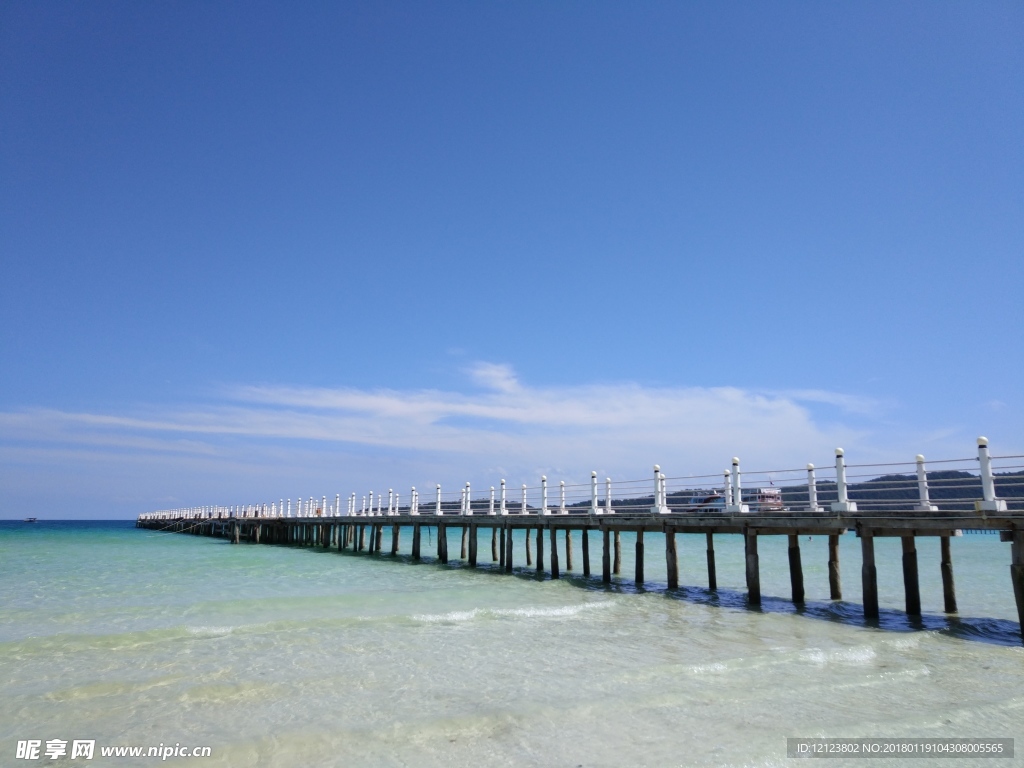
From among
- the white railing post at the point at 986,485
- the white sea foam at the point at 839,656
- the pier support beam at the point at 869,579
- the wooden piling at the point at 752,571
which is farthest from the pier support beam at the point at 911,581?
the white sea foam at the point at 839,656

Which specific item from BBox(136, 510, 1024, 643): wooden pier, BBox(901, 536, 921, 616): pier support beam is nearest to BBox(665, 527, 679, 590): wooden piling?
BBox(136, 510, 1024, 643): wooden pier

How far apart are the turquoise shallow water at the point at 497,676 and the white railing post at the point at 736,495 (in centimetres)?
224

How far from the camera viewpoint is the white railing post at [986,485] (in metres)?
12.1

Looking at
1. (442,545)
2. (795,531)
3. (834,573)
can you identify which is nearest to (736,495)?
(795,531)

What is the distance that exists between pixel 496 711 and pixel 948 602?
12608mm

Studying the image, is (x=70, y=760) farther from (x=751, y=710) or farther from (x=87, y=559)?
(x=87, y=559)

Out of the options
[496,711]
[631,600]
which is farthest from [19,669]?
[631,600]

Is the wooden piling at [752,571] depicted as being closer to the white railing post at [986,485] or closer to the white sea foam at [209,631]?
the white railing post at [986,485]

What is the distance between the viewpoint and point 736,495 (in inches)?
661

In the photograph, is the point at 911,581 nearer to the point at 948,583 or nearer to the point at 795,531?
the point at 948,583

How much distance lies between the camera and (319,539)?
148 feet

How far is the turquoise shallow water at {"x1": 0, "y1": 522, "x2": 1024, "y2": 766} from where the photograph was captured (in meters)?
7.45

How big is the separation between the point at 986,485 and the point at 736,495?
545 cm

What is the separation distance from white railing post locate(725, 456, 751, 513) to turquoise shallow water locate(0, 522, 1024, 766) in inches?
88.3
